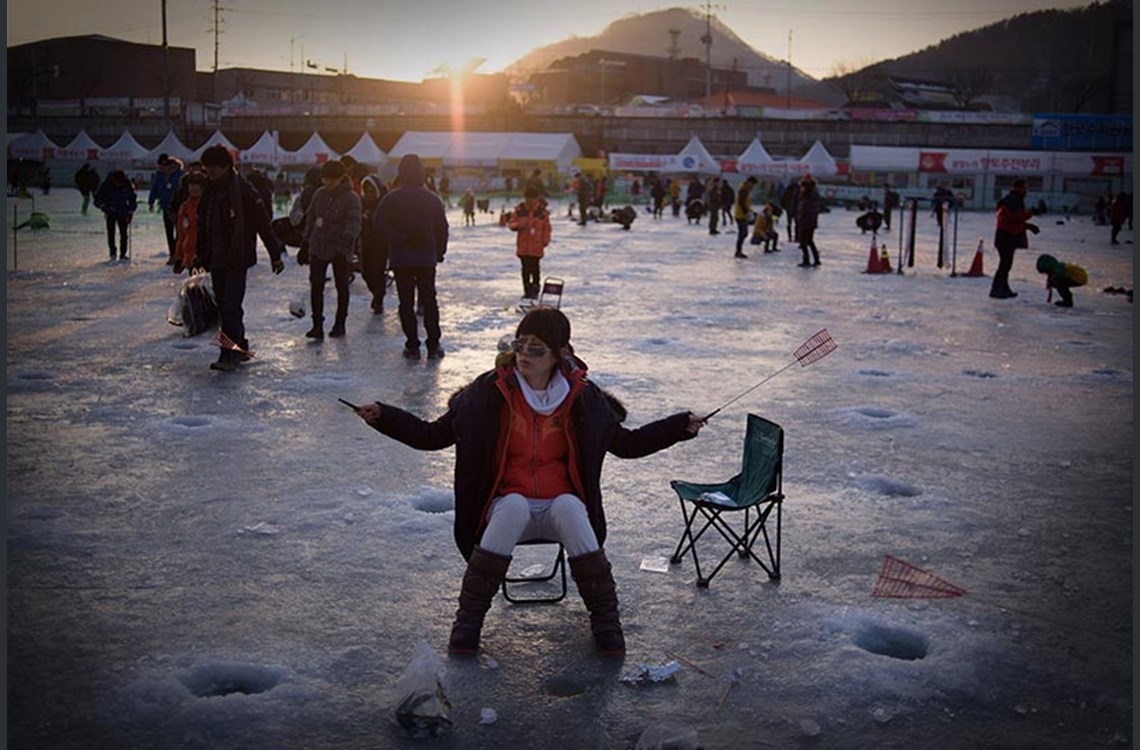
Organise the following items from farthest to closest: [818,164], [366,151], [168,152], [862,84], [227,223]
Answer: [862,84], [168,152], [366,151], [818,164], [227,223]

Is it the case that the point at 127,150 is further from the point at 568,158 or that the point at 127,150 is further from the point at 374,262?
the point at 374,262

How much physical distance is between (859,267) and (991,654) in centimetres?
1768

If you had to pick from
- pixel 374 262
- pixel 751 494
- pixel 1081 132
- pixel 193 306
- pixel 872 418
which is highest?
pixel 1081 132

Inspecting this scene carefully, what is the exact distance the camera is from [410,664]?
3.78 meters

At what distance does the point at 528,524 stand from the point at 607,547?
1.12 meters

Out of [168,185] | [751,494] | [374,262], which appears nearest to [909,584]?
[751,494]

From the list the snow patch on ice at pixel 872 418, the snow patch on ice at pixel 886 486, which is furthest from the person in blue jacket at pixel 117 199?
the snow patch on ice at pixel 886 486

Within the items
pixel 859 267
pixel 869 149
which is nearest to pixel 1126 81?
pixel 869 149

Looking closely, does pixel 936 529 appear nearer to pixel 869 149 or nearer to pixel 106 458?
pixel 106 458

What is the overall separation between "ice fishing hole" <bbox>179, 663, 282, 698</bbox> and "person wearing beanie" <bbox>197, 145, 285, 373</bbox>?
17.8 feet

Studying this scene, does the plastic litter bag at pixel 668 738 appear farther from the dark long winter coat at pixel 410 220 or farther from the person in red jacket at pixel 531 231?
the person in red jacket at pixel 531 231

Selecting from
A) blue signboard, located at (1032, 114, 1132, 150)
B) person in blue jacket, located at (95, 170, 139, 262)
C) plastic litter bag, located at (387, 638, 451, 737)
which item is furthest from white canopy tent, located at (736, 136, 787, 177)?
plastic litter bag, located at (387, 638, 451, 737)

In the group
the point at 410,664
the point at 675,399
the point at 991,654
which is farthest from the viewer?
the point at 675,399

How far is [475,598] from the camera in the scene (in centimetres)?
408
